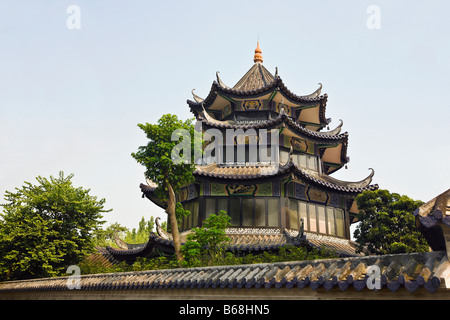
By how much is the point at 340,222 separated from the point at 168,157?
32.6 ft

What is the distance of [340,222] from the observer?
65.0 ft

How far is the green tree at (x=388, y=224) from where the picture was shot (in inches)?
543

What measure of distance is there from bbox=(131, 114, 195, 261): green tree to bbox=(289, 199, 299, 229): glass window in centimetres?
535

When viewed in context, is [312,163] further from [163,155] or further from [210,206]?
[163,155]

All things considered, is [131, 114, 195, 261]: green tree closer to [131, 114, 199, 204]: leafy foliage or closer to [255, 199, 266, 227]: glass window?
[131, 114, 199, 204]: leafy foliage

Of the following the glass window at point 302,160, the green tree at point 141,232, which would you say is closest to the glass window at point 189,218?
the glass window at point 302,160

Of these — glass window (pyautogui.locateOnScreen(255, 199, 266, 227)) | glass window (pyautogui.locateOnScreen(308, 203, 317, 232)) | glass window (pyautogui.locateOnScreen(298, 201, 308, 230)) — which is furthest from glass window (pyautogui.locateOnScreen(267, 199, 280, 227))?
glass window (pyautogui.locateOnScreen(308, 203, 317, 232))

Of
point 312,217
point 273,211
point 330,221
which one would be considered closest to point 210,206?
point 273,211

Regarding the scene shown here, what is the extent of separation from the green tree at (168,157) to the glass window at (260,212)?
161 inches
